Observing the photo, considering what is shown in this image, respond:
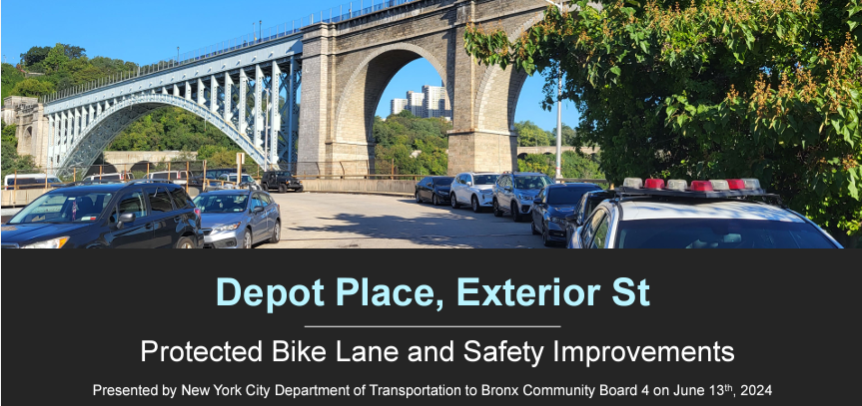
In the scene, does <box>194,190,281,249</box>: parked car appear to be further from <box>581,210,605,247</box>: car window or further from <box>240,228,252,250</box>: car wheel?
<box>581,210,605,247</box>: car window

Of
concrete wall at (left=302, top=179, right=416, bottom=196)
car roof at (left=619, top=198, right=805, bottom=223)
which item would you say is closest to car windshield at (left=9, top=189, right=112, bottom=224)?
car roof at (left=619, top=198, right=805, bottom=223)

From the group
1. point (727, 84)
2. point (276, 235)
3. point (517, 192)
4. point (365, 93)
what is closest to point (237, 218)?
point (276, 235)

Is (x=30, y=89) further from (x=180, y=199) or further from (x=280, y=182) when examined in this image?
(x=180, y=199)

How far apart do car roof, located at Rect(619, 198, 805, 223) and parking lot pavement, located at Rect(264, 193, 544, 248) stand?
29.7 feet

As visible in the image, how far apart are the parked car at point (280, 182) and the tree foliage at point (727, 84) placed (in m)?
36.5

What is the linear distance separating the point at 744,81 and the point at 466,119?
97.7 feet

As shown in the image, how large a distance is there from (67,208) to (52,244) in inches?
52.3

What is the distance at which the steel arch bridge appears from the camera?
52.0m

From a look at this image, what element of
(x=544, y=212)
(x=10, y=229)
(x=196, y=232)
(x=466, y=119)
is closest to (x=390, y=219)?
(x=544, y=212)

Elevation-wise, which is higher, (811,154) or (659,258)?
(811,154)

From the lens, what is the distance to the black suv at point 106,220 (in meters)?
7.87

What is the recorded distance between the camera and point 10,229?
8070 millimetres

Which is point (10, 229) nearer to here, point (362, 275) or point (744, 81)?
point (362, 275)

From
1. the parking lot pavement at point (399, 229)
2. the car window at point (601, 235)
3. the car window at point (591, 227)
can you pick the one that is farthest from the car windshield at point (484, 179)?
the car window at point (601, 235)
